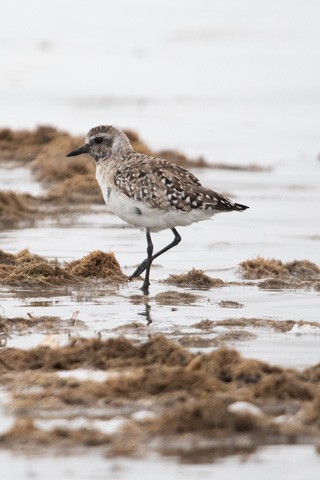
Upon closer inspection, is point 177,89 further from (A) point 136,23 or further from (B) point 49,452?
(B) point 49,452

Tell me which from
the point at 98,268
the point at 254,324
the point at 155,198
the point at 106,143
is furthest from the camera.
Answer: the point at 106,143

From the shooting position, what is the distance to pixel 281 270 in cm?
1146

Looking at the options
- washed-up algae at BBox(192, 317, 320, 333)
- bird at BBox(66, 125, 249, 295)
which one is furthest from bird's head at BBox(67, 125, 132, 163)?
washed-up algae at BBox(192, 317, 320, 333)

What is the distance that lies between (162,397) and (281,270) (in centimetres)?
468

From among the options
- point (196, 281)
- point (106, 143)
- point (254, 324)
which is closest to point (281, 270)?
point (196, 281)

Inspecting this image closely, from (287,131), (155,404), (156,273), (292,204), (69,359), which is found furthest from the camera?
(287,131)

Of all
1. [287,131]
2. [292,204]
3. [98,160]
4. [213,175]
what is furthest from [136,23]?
[98,160]

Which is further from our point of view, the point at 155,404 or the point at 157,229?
the point at 157,229

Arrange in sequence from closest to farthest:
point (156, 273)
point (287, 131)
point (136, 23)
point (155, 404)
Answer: point (155, 404) < point (156, 273) < point (287, 131) < point (136, 23)

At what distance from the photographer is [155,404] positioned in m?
6.85

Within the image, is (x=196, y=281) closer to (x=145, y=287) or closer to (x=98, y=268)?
(x=145, y=287)

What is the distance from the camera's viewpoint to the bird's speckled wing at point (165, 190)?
1089 centimetres

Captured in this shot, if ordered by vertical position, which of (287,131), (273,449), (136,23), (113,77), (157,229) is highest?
(136,23)

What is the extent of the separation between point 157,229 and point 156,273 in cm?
69
